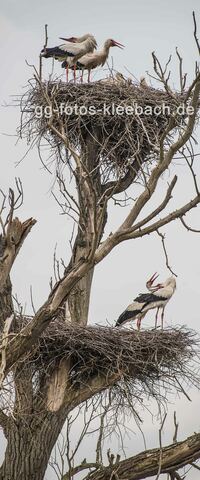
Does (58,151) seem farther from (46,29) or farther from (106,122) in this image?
(46,29)

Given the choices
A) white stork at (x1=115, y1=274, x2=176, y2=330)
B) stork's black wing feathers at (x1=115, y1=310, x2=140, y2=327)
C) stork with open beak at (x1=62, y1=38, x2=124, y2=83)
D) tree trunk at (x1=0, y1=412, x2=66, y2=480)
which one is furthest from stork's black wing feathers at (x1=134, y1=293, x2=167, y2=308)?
stork with open beak at (x1=62, y1=38, x2=124, y2=83)

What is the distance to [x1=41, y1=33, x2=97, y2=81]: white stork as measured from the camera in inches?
440

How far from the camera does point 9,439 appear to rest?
8680 mm

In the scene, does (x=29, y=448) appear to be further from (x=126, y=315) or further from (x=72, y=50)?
(x=72, y=50)

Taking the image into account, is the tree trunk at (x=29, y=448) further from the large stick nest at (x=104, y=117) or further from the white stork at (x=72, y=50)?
the white stork at (x=72, y=50)

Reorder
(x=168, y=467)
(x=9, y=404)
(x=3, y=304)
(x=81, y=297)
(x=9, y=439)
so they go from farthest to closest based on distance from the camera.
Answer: (x=81, y=297), (x=9, y=439), (x=3, y=304), (x=168, y=467), (x=9, y=404)

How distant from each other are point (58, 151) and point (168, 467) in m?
3.99

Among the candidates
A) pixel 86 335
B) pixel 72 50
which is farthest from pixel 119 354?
pixel 72 50

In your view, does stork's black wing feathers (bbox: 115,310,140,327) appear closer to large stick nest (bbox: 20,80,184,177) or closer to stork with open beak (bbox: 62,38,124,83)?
large stick nest (bbox: 20,80,184,177)

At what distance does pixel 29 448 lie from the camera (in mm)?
8602

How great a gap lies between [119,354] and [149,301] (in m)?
1.44

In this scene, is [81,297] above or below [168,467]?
above

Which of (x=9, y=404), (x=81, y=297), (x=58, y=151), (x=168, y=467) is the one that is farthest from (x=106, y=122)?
(x=9, y=404)

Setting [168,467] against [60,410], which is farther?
[60,410]
